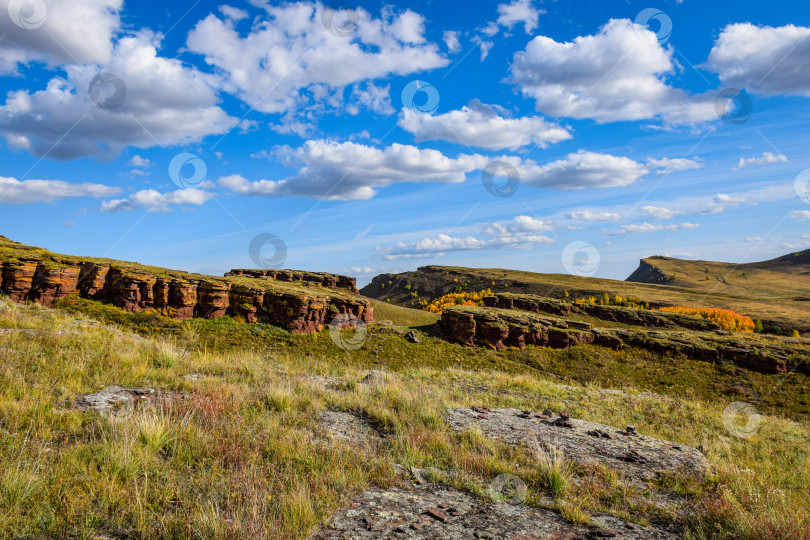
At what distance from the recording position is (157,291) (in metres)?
34.6

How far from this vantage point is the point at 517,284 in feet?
402

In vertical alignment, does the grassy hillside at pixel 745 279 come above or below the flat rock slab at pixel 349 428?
above

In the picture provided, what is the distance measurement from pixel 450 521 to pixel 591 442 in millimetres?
4948

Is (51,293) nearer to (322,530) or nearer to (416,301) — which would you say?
(322,530)

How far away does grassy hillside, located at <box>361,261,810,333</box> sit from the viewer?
89.1m

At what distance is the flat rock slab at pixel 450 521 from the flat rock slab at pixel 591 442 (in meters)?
1.96

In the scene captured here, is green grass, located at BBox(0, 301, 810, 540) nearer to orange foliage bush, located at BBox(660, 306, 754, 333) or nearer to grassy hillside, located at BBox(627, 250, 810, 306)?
orange foliage bush, located at BBox(660, 306, 754, 333)

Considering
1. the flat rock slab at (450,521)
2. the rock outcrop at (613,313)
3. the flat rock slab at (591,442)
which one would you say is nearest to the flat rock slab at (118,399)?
the flat rock slab at (450,521)

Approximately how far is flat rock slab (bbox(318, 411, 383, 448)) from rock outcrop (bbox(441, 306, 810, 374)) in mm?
38952

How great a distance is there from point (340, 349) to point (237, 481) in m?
34.7

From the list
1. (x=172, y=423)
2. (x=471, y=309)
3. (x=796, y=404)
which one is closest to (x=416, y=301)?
→ (x=471, y=309)

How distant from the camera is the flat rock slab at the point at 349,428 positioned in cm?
663

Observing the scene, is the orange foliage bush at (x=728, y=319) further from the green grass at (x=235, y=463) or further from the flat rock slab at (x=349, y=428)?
the flat rock slab at (x=349, y=428)

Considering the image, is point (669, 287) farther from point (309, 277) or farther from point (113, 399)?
point (113, 399)
